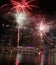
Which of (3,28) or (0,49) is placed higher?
(3,28)

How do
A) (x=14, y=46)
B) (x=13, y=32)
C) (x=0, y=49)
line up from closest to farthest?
(x=0, y=49) < (x=14, y=46) < (x=13, y=32)

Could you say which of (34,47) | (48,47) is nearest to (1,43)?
(34,47)

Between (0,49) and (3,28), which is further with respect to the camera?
(3,28)

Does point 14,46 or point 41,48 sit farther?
point 41,48

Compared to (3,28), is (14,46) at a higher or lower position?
lower

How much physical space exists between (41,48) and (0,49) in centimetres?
1913

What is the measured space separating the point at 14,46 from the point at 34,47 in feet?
29.8

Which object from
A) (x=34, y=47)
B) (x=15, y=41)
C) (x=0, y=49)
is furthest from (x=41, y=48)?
(x=0, y=49)

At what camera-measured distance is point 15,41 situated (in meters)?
100

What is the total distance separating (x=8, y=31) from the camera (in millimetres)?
100625

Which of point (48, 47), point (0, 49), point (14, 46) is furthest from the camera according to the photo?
point (48, 47)

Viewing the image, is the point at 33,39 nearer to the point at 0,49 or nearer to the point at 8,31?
the point at 8,31

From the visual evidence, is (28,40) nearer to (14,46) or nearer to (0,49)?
(14,46)

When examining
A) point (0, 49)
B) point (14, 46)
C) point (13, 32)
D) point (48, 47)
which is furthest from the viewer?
point (48, 47)
